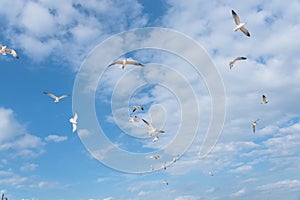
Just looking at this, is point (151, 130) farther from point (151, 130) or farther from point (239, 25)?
point (239, 25)

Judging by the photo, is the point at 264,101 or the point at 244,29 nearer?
the point at 244,29

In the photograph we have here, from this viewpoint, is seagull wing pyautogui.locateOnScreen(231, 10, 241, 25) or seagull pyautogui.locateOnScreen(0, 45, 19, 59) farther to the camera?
seagull pyautogui.locateOnScreen(0, 45, 19, 59)

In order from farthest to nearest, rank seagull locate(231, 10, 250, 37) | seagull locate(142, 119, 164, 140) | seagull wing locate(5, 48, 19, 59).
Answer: seagull locate(142, 119, 164, 140) < seagull wing locate(5, 48, 19, 59) < seagull locate(231, 10, 250, 37)

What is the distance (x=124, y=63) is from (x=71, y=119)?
1537 centimetres

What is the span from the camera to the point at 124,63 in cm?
6906

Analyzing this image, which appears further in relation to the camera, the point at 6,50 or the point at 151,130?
the point at 151,130

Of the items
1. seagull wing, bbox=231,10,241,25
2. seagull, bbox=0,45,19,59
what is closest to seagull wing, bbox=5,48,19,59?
seagull, bbox=0,45,19,59

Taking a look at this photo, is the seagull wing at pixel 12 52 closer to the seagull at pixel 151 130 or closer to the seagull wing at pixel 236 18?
the seagull at pixel 151 130

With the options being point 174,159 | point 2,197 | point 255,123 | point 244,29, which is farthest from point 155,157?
point 2,197

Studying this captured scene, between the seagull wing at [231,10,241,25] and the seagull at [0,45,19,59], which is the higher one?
the seagull at [0,45,19,59]

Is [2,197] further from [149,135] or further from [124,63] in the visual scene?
[124,63]

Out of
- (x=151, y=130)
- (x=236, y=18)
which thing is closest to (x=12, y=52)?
(x=151, y=130)

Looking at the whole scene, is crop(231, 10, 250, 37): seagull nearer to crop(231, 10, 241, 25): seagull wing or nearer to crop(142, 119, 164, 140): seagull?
crop(231, 10, 241, 25): seagull wing

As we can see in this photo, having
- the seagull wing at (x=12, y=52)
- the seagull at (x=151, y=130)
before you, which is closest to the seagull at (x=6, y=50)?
the seagull wing at (x=12, y=52)
